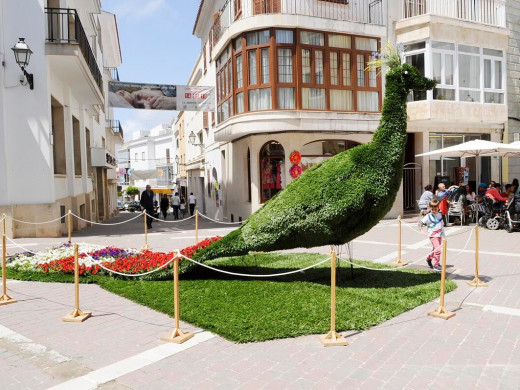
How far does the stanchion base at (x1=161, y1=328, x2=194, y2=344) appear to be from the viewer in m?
4.96

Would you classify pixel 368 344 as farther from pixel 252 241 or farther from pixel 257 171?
pixel 257 171

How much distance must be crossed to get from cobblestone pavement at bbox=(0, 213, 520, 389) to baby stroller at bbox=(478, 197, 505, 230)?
342 inches

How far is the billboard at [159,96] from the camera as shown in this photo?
17266 millimetres

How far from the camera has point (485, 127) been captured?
19.5 meters

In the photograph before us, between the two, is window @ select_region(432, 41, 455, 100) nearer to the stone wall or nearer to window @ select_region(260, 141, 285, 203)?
the stone wall

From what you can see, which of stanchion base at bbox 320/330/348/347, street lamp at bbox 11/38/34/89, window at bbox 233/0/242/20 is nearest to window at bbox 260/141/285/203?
window at bbox 233/0/242/20

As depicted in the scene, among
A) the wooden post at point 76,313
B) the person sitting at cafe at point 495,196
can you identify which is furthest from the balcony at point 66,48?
the person sitting at cafe at point 495,196

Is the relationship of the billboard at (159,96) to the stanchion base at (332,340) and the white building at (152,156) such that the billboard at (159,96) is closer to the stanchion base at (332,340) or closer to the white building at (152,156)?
the stanchion base at (332,340)

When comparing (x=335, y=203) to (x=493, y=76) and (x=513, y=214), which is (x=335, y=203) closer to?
(x=513, y=214)

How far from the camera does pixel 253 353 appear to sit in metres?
4.63

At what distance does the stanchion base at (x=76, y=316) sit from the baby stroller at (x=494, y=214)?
13.5m

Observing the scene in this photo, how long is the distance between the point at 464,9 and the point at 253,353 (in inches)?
755

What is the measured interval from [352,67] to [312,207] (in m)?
11.5

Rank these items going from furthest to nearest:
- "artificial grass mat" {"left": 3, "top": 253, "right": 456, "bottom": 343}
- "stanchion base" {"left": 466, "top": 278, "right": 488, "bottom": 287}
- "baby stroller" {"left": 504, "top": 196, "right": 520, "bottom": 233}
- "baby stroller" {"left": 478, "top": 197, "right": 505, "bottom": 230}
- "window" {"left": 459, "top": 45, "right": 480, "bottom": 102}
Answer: "window" {"left": 459, "top": 45, "right": 480, "bottom": 102} → "baby stroller" {"left": 478, "top": 197, "right": 505, "bottom": 230} → "baby stroller" {"left": 504, "top": 196, "right": 520, "bottom": 233} → "stanchion base" {"left": 466, "top": 278, "right": 488, "bottom": 287} → "artificial grass mat" {"left": 3, "top": 253, "right": 456, "bottom": 343}
